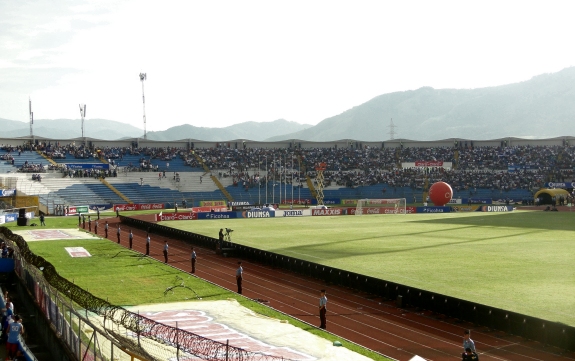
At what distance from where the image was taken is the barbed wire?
1460 cm

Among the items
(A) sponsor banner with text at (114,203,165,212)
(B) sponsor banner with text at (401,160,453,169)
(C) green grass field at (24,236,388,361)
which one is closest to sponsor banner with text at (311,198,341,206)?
(B) sponsor banner with text at (401,160,453,169)

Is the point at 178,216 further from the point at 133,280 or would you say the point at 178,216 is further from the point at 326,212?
the point at 133,280

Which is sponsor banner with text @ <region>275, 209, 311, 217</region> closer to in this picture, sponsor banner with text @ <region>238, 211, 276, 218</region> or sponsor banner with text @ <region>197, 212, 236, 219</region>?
sponsor banner with text @ <region>238, 211, 276, 218</region>

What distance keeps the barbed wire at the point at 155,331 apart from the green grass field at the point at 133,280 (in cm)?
475

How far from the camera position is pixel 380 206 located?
87312 mm

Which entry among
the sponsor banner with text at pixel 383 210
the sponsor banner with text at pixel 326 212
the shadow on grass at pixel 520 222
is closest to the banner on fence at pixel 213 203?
the sponsor banner with text at pixel 326 212

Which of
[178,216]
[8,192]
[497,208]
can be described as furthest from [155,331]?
[497,208]

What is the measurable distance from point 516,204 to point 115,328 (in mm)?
91178

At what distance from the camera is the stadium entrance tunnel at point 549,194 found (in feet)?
303

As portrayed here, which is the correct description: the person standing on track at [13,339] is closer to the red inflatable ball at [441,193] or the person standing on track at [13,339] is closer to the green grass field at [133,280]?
the green grass field at [133,280]

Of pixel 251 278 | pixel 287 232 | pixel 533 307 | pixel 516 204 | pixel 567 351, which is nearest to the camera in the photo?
pixel 567 351

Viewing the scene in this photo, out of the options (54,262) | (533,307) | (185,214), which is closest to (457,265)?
(533,307)

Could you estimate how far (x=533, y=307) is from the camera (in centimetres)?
2339

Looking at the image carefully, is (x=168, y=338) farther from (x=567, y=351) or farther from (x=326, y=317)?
(x=567, y=351)
